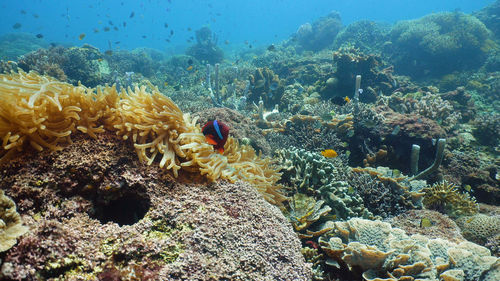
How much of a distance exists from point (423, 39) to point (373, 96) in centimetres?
1037

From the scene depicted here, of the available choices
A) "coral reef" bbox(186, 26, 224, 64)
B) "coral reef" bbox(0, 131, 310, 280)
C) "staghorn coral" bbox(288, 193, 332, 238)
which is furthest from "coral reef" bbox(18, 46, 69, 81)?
"coral reef" bbox(186, 26, 224, 64)

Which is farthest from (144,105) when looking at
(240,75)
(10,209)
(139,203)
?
(240,75)

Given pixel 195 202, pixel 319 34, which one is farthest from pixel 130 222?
pixel 319 34

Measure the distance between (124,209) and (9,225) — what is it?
2.66 ft

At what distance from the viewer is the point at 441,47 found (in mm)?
15453

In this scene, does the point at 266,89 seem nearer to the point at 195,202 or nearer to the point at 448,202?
the point at 448,202

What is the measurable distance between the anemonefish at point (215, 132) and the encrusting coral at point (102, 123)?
2.5 inches

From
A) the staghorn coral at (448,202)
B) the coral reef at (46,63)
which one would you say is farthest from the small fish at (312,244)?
the coral reef at (46,63)

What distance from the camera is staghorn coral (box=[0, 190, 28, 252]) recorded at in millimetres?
1447

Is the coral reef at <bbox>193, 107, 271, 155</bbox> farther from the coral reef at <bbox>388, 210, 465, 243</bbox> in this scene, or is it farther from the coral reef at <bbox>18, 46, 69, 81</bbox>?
the coral reef at <bbox>18, 46, 69, 81</bbox>

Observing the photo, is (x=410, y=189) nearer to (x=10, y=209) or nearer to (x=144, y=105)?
(x=144, y=105)

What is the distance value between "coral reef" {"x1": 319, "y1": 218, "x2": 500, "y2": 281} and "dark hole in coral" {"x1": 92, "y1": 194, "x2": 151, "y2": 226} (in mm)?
1917

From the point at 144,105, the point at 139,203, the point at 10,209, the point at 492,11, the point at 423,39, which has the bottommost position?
the point at 139,203

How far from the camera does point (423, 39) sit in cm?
1627
